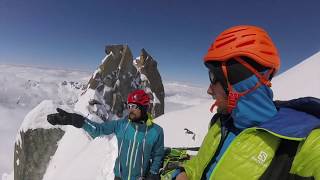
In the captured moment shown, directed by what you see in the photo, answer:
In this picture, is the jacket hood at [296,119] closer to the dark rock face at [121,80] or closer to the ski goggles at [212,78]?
the ski goggles at [212,78]

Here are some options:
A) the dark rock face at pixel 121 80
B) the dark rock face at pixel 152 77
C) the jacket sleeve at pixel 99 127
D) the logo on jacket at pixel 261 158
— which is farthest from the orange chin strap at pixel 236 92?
the dark rock face at pixel 152 77

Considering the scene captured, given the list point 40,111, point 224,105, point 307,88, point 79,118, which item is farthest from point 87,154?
point 224,105

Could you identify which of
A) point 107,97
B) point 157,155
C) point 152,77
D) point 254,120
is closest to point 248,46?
point 254,120

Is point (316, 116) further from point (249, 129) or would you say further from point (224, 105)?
point (224, 105)

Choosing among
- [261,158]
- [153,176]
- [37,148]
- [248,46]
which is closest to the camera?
[261,158]

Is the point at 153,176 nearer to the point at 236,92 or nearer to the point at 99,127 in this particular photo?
the point at 99,127

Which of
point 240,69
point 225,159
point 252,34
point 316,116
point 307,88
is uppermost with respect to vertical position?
point 252,34
